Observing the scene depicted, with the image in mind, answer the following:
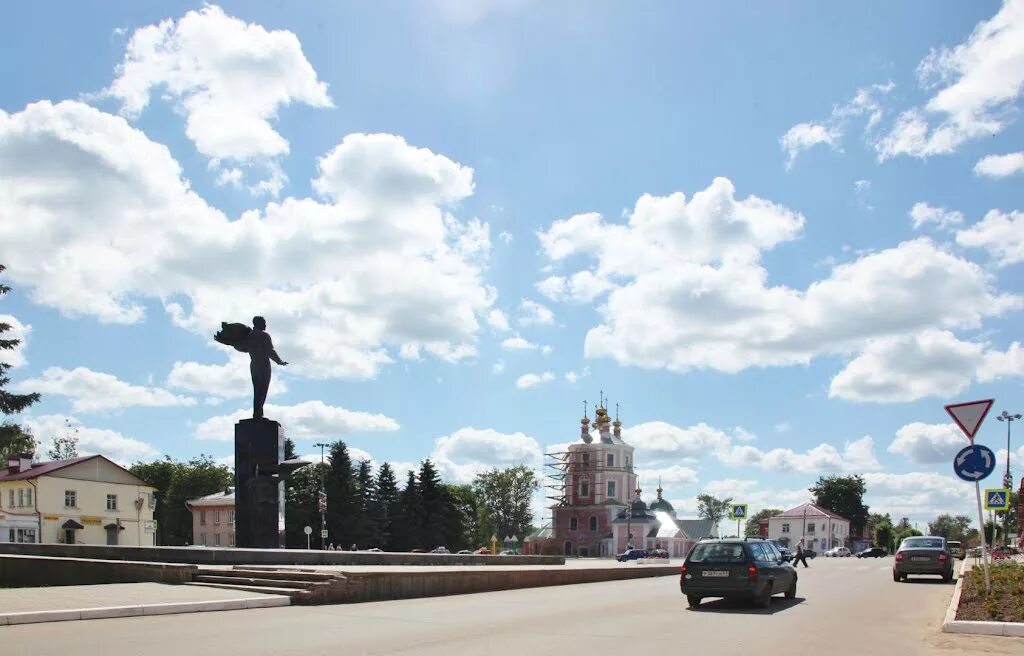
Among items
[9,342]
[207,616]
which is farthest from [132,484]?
[207,616]

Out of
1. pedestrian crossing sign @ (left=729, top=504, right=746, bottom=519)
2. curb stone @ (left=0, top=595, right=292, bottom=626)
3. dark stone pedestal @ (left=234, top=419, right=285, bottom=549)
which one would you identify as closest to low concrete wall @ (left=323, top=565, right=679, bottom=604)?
curb stone @ (left=0, top=595, right=292, bottom=626)

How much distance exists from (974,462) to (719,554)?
4.40 m

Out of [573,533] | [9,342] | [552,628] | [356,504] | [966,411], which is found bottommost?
[573,533]

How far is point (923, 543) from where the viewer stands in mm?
24812

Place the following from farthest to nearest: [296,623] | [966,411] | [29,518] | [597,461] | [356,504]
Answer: [597,461] → [356,504] → [29,518] → [966,411] → [296,623]

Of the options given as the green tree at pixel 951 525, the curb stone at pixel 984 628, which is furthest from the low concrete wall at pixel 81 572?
the green tree at pixel 951 525

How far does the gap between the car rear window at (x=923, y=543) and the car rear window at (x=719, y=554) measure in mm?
11522

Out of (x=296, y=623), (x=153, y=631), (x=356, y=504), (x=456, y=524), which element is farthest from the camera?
(x=456, y=524)

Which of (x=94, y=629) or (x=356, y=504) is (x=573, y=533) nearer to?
(x=356, y=504)

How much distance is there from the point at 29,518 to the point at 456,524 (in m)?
32.3

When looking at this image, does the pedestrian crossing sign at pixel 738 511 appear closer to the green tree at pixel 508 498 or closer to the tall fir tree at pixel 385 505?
the tall fir tree at pixel 385 505

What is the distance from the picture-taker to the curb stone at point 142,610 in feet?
38.8

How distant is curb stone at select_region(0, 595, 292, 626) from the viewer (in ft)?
38.8

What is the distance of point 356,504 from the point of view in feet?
227
